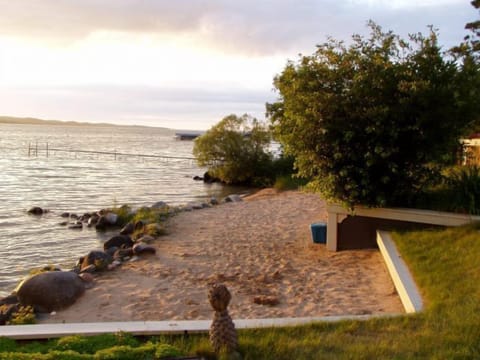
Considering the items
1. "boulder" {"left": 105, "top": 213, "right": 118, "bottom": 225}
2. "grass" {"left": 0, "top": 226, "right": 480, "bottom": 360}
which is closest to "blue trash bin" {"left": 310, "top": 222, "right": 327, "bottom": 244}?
"grass" {"left": 0, "top": 226, "right": 480, "bottom": 360}

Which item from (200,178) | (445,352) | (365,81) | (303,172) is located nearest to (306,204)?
(303,172)

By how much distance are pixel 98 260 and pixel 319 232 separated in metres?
4.59

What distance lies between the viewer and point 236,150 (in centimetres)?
2933

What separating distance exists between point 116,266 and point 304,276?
12.2ft

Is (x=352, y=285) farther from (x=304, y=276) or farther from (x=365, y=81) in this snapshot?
(x=365, y=81)

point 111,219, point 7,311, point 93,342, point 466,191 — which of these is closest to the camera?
point 93,342

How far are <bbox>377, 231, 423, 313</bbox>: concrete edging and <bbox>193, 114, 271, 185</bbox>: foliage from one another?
19736 mm

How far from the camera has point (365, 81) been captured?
9.05 meters

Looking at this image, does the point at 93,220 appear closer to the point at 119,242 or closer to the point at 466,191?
the point at 119,242

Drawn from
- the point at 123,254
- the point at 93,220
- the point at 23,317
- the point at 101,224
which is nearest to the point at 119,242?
the point at 123,254

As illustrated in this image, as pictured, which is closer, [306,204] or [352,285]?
[352,285]

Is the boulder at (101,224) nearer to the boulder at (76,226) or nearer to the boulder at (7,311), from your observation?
the boulder at (76,226)

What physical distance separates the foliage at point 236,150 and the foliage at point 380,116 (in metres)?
18.8

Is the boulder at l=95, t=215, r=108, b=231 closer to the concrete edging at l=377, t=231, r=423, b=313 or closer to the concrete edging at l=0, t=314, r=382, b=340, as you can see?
the concrete edging at l=377, t=231, r=423, b=313
